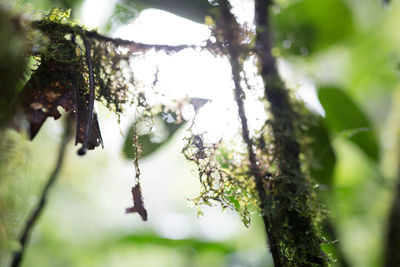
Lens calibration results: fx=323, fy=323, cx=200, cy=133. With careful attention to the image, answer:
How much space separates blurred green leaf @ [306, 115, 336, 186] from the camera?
0.71 meters

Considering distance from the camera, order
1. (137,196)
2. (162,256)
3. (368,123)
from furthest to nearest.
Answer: (162,256)
(368,123)
(137,196)

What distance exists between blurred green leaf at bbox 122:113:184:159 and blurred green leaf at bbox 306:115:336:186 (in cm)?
32

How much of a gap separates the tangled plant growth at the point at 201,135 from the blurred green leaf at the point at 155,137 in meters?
0.05

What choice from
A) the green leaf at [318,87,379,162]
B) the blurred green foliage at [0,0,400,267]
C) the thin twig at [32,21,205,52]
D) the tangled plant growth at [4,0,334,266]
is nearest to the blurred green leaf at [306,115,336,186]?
the blurred green foliage at [0,0,400,267]

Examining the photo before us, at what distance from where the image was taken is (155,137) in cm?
60

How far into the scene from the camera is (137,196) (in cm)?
41

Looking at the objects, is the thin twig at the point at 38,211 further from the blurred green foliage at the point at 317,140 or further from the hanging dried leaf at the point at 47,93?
the hanging dried leaf at the point at 47,93

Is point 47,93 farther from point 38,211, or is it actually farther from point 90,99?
point 38,211

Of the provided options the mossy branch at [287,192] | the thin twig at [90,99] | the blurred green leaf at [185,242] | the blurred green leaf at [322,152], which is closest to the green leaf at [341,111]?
the blurred green leaf at [322,152]

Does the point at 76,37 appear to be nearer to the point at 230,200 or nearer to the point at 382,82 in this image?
the point at 230,200

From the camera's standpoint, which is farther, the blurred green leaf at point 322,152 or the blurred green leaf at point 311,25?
the blurred green leaf at point 311,25

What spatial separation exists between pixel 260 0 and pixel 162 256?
138 inches

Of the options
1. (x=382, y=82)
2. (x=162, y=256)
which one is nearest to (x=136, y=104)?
(x=382, y=82)

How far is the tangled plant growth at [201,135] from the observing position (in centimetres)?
42
